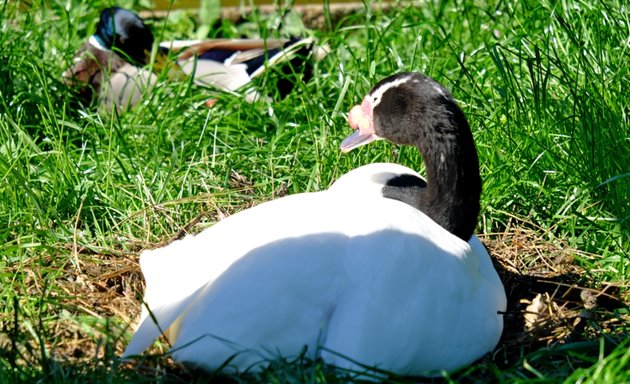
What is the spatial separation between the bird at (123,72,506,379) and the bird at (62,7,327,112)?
2.15 meters

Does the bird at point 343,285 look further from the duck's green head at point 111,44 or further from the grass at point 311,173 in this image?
the duck's green head at point 111,44

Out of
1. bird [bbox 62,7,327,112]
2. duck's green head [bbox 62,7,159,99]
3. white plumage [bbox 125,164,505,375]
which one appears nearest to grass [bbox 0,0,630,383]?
white plumage [bbox 125,164,505,375]

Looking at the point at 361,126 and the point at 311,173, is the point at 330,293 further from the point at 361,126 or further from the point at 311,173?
the point at 311,173

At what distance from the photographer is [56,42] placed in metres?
6.12

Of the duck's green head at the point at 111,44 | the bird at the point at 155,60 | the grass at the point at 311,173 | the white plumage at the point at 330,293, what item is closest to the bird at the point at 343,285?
the white plumage at the point at 330,293

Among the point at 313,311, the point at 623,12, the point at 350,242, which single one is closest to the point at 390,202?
the point at 350,242

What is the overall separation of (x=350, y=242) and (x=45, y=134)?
2.36 metres

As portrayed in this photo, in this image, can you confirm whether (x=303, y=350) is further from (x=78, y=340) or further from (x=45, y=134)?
(x=45, y=134)

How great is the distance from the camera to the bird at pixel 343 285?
3143 mm

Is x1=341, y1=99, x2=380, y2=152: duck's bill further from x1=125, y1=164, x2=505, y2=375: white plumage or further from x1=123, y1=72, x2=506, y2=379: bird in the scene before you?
x1=125, y1=164, x2=505, y2=375: white plumage

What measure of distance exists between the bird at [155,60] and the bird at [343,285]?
2.15 m

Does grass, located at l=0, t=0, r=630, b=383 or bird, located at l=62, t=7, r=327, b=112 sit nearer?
grass, located at l=0, t=0, r=630, b=383

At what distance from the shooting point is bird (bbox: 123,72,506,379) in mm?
3143

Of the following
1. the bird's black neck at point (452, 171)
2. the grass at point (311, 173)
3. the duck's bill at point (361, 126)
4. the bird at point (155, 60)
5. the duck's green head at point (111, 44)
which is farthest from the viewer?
the duck's green head at point (111, 44)
